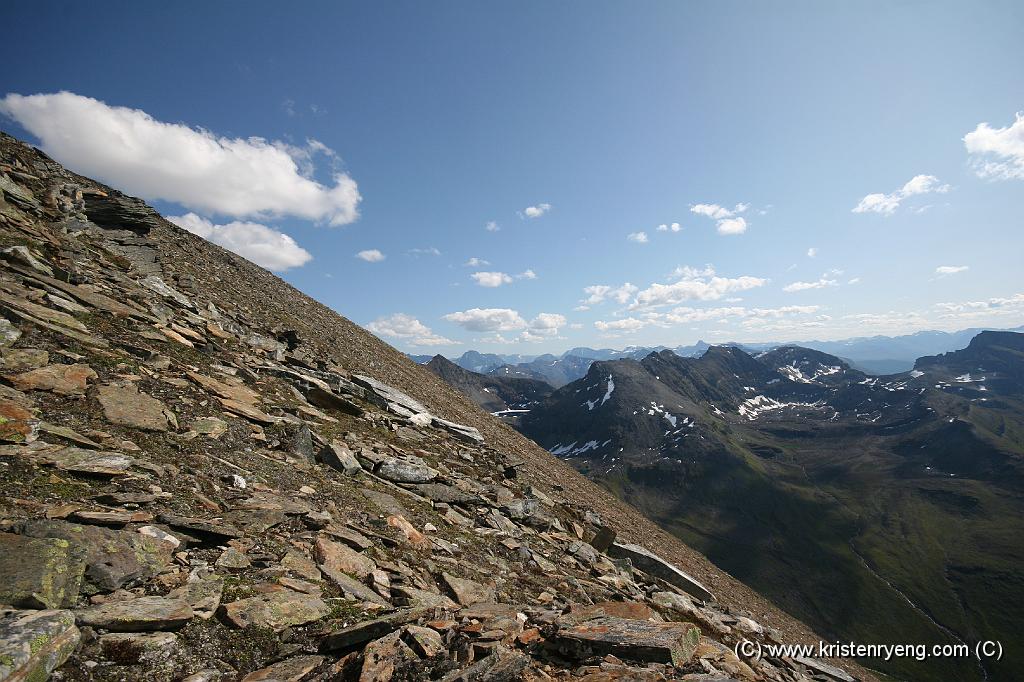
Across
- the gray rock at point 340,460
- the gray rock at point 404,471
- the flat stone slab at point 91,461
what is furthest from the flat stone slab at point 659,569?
the flat stone slab at point 91,461

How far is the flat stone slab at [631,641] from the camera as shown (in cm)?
883

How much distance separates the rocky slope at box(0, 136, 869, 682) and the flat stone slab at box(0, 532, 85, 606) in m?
0.03

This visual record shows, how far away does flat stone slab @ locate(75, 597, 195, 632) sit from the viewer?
6105 millimetres

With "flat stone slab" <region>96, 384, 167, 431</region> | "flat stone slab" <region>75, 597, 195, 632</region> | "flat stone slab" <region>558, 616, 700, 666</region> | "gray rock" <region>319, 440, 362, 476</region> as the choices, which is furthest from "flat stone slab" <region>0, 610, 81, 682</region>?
"gray rock" <region>319, 440, 362, 476</region>

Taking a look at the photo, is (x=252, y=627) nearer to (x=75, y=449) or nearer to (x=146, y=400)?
(x=75, y=449)

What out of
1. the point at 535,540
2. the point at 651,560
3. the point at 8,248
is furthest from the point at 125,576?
the point at 651,560

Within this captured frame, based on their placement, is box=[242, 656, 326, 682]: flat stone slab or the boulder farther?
the boulder

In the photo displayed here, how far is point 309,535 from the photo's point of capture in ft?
33.9

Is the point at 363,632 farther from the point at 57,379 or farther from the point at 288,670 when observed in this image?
the point at 57,379

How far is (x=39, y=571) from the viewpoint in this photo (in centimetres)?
606

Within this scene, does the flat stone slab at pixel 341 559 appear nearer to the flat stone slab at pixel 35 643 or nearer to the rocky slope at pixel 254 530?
the rocky slope at pixel 254 530

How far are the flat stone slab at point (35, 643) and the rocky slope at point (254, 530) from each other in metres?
0.03

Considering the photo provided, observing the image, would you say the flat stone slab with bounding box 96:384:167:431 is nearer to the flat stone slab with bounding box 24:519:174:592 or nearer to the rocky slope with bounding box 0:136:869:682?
the rocky slope with bounding box 0:136:869:682

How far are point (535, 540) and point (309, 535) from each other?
29.4 ft
